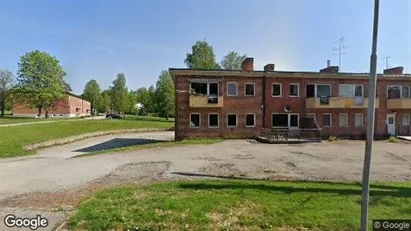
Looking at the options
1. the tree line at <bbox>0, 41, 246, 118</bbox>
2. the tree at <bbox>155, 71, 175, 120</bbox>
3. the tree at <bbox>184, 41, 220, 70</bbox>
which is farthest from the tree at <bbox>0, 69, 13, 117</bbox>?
the tree at <bbox>184, 41, 220, 70</bbox>

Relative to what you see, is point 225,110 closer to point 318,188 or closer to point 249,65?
point 249,65

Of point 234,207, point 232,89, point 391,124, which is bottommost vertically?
point 234,207

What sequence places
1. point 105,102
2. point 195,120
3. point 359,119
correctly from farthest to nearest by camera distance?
point 105,102, point 359,119, point 195,120

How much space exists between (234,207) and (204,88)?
67.7 ft

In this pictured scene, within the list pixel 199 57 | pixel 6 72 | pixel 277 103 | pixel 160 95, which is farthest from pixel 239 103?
pixel 6 72

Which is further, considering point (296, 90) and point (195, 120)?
point (296, 90)

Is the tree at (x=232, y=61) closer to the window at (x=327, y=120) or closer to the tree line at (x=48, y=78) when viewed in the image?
the tree line at (x=48, y=78)

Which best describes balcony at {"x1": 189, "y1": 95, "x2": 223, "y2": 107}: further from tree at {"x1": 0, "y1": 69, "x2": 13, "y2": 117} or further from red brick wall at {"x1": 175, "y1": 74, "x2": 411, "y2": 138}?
tree at {"x1": 0, "y1": 69, "x2": 13, "y2": 117}

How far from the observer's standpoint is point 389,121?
29.7 meters

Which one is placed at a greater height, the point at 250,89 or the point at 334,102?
the point at 250,89

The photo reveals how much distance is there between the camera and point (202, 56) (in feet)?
201

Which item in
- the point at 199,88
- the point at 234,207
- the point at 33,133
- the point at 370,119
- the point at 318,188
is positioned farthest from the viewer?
the point at 33,133

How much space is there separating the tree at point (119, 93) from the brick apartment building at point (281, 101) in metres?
69.9

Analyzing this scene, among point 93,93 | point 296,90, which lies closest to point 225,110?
point 296,90
